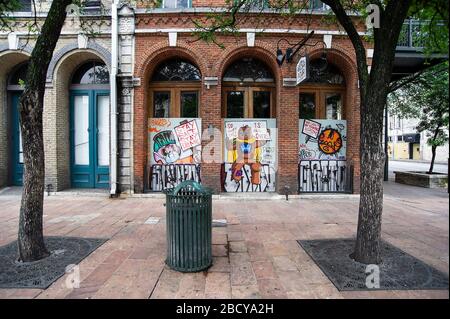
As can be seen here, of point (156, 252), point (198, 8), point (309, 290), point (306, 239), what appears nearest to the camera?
point (309, 290)

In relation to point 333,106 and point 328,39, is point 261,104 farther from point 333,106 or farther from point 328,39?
point 328,39

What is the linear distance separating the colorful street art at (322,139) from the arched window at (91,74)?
7.98 meters

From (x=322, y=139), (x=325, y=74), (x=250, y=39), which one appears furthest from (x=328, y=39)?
(x=322, y=139)

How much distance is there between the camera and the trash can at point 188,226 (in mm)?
3797

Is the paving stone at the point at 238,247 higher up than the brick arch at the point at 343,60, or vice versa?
the brick arch at the point at 343,60

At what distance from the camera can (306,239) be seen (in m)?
5.19

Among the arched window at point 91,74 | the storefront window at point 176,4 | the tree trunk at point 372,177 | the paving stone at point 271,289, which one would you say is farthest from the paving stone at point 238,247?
the storefront window at point 176,4

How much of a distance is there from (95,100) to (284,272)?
376 inches

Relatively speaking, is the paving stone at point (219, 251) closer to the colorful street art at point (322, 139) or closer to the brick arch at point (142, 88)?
the brick arch at point (142, 88)

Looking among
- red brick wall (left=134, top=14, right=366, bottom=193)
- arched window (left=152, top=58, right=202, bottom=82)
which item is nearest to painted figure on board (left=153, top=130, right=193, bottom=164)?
red brick wall (left=134, top=14, right=366, bottom=193)

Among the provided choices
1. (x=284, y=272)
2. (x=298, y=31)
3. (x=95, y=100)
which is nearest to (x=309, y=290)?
(x=284, y=272)

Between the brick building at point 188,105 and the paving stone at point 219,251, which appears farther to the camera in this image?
the brick building at point 188,105

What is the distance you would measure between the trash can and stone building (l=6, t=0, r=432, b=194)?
5517 mm
